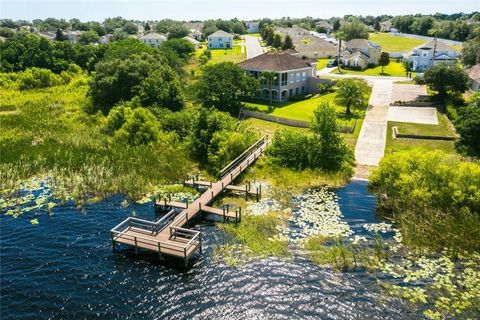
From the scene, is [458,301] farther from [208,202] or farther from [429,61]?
[429,61]

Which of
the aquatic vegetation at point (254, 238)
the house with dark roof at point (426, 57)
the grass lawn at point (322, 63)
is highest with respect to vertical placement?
the house with dark roof at point (426, 57)

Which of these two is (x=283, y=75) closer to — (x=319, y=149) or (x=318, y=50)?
(x=319, y=149)

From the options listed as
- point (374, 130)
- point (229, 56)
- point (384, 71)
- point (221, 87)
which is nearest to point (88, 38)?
point (229, 56)

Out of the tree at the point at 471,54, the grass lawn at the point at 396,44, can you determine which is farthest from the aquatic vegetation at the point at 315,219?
the grass lawn at the point at 396,44

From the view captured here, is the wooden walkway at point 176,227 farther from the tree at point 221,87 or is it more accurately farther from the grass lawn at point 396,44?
the grass lawn at point 396,44

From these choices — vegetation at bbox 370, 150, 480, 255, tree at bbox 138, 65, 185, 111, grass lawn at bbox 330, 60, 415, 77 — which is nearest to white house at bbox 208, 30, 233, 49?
grass lawn at bbox 330, 60, 415, 77

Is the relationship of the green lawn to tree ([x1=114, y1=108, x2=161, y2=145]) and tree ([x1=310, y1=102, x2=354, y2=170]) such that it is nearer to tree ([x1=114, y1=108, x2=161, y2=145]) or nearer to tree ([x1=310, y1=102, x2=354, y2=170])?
tree ([x1=310, y1=102, x2=354, y2=170])

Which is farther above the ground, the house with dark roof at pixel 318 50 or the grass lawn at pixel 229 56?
the house with dark roof at pixel 318 50
